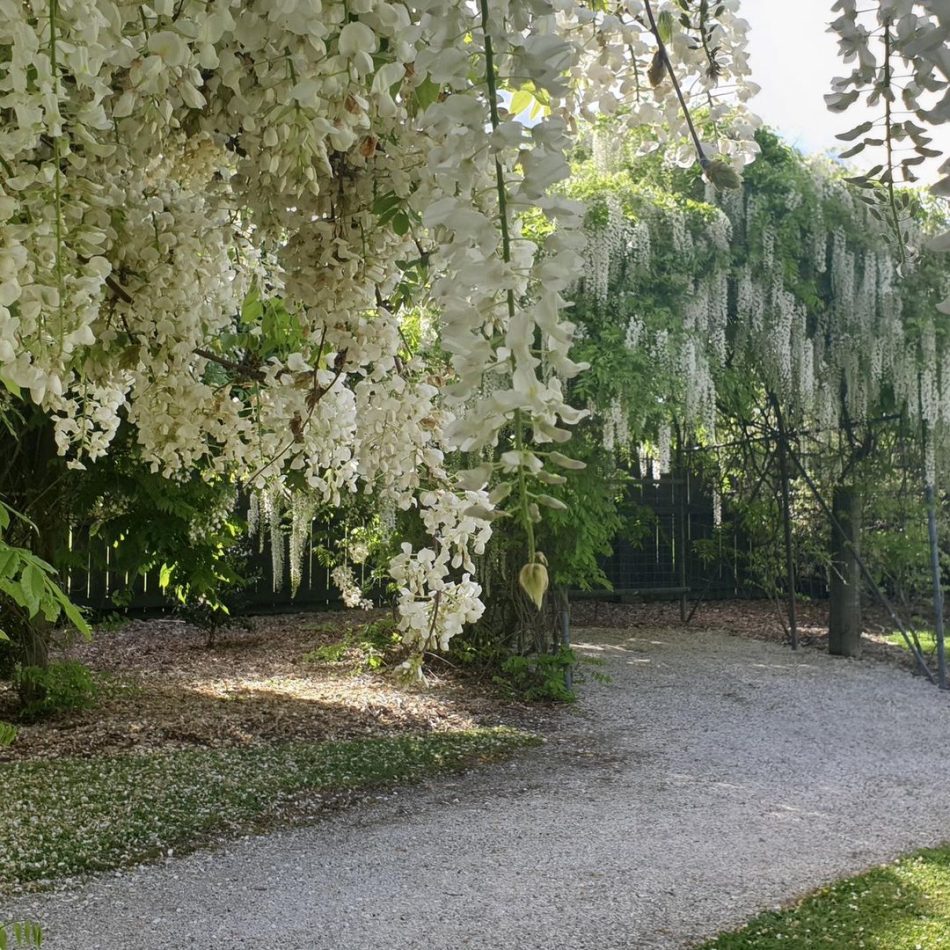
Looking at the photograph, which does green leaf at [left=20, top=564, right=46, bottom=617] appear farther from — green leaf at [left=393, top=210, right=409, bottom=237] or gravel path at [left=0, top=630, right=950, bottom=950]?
gravel path at [left=0, top=630, right=950, bottom=950]

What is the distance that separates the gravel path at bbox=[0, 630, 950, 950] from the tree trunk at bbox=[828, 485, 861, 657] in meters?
1.86

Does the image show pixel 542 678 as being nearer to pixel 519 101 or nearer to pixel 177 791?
pixel 177 791

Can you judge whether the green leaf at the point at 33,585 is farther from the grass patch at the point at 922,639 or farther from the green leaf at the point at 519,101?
the grass patch at the point at 922,639

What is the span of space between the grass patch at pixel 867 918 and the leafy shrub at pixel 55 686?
12.3 ft

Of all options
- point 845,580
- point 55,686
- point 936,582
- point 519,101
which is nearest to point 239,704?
point 55,686

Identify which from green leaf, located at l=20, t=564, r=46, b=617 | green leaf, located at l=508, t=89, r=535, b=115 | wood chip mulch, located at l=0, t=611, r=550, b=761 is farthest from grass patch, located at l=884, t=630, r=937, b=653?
green leaf, located at l=508, t=89, r=535, b=115

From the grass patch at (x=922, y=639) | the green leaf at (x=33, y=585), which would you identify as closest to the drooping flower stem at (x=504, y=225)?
the green leaf at (x=33, y=585)

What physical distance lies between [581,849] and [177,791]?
5.42ft

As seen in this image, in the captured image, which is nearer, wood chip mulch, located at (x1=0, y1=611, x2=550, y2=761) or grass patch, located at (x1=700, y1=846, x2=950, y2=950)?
grass patch, located at (x1=700, y1=846, x2=950, y2=950)

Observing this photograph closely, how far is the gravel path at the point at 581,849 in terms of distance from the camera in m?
2.98

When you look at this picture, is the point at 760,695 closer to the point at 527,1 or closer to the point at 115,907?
the point at 115,907

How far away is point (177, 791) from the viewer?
423 centimetres

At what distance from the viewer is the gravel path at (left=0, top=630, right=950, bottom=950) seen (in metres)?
2.98

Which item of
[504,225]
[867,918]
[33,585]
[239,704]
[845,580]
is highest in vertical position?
[504,225]
